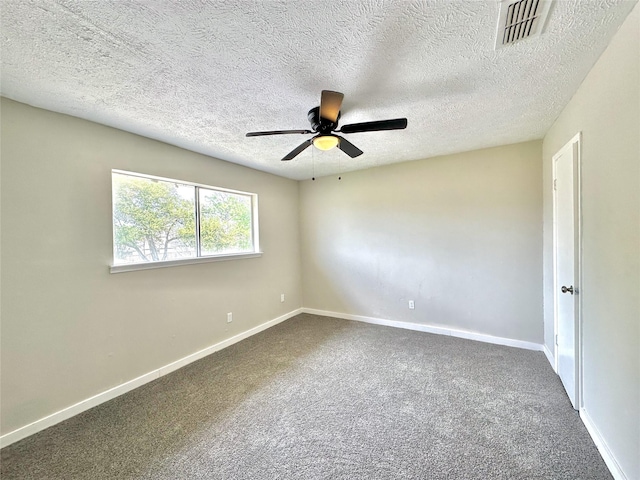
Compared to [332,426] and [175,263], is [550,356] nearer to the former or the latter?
Answer: [332,426]

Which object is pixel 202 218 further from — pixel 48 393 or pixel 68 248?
pixel 48 393

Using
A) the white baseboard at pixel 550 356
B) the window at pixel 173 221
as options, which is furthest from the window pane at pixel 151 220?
the white baseboard at pixel 550 356

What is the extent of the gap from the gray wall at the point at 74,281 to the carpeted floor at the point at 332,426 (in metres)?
0.32

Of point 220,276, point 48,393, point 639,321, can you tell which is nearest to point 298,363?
point 220,276

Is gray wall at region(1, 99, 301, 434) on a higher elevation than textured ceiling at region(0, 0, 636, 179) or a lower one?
lower

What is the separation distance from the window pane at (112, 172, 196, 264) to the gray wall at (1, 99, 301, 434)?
120mm

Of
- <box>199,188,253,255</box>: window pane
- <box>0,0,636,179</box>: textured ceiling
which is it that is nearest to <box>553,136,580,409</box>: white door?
<box>0,0,636,179</box>: textured ceiling

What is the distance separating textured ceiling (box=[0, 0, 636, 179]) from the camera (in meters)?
1.20

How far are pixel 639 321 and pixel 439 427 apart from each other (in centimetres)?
131

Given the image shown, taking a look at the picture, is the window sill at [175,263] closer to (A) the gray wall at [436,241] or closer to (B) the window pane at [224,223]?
(B) the window pane at [224,223]

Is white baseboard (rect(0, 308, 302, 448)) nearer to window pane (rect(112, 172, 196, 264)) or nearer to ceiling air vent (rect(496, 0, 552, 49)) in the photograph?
window pane (rect(112, 172, 196, 264))

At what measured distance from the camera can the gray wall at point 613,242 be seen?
126cm

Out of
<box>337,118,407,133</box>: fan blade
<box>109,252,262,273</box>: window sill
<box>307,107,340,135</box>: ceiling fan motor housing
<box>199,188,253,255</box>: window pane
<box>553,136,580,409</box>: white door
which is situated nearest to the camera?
<box>337,118,407,133</box>: fan blade

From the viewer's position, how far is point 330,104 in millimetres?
1631
